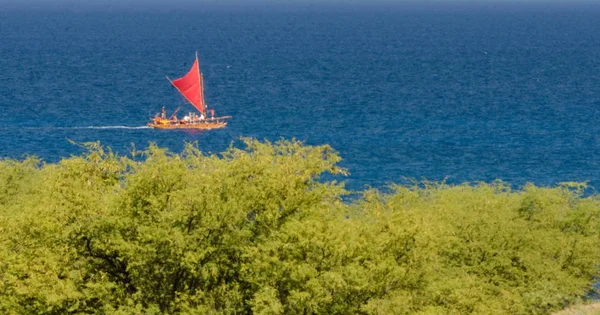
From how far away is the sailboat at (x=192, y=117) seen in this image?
10269cm

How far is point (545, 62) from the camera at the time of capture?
17675cm

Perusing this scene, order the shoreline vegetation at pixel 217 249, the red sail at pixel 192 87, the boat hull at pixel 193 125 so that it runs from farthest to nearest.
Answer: the red sail at pixel 192 87 → the boat hull at pixel 193 125 → the shoreline vegetation at pixel 217 249

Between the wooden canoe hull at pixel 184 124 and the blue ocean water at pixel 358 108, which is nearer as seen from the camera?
the blue ocean water at pixel 358 108

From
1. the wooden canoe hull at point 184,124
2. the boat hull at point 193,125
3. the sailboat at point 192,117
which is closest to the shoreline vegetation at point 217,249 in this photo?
the boat hull at point 193,125

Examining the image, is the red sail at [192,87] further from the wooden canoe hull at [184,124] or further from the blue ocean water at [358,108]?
the wooden canoe hull at [184,124]

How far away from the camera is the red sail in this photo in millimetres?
111562

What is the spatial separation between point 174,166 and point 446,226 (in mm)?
11807

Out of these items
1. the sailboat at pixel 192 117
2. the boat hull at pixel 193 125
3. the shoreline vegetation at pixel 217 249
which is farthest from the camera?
the sailboat at pixel 192 117

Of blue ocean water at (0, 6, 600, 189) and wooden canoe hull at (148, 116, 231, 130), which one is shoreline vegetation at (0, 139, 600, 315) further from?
wooden canoe hull at (148, 116, 231, 130)

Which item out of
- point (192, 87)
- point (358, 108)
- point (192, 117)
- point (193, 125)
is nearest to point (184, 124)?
point (192, 117)

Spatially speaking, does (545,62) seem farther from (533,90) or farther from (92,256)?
(92,256)

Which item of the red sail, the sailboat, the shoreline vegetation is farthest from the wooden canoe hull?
the shoreline vegetation

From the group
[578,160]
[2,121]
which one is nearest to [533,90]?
[578,160]

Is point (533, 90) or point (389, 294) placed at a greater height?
point (389, 294)
